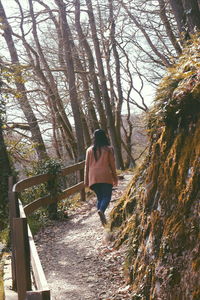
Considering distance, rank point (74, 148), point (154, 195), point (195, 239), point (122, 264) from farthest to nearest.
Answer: point (74, 148)
point (122, 264)
point (154, 195)
point (195, 239)

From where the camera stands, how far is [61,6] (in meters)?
19.2

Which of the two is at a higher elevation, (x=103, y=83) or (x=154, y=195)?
(x=103, y=83)

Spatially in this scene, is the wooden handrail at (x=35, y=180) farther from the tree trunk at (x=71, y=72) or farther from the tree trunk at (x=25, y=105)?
the tree trunk at (x=25, y=105)

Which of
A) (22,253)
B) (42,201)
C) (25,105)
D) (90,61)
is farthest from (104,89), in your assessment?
(22,253)

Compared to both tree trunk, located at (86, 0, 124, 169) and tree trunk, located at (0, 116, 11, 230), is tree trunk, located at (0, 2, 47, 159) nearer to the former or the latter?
tree trunk, located at (86, 0, 124, 169)

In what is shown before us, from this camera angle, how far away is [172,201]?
4.92 metres

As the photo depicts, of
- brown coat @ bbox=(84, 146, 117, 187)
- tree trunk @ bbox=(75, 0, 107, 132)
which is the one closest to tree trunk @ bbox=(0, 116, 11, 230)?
brown coat @ bbox=(84, 146, 117, 187)

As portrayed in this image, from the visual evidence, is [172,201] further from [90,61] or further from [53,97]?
[53,97]

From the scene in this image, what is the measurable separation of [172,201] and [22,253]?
1.63 metres

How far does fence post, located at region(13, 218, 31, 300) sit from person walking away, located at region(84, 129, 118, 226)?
449 centimetres

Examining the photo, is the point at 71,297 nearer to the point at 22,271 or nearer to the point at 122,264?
the point at 122,264

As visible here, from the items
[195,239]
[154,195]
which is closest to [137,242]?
[154,195]

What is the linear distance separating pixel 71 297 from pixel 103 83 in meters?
16.2

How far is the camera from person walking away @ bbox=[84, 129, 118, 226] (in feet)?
29.6
